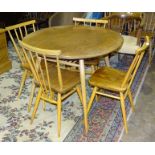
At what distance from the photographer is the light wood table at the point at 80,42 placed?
1.84 m

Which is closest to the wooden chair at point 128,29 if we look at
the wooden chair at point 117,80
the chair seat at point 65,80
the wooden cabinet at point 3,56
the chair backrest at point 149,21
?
the chair backrest at point 149,21

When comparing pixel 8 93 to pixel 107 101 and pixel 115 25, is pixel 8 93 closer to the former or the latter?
pixel 107 101

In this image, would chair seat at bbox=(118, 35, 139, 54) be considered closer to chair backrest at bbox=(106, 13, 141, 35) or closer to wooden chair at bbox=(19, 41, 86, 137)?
chair backrest at bbox=(106, 13, 141, 35)

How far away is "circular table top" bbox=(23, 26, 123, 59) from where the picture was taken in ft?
6.03

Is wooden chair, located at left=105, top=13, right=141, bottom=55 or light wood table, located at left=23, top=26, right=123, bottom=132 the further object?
wooden chair, located at left=105, top=13, right=141, bottom=55

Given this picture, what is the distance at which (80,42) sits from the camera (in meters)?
2.07

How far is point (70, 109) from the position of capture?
2426 mm

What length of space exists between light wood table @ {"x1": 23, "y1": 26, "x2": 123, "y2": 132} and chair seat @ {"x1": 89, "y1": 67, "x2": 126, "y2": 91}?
161 millimetres

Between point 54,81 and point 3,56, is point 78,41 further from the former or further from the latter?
point 3,56

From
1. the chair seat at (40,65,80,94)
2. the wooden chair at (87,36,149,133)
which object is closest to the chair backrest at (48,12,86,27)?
the chair seat at (40,65,80,94)

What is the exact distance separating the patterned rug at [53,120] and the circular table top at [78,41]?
2.50 feet

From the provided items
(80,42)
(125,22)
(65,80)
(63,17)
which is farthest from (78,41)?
(63,17)
